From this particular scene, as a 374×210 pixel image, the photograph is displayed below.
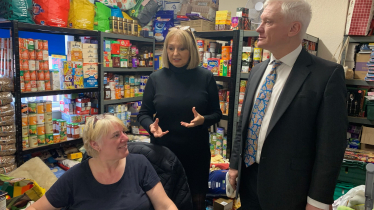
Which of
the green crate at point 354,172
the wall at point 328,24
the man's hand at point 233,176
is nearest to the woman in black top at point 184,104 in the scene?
the man's hand at point 233,176

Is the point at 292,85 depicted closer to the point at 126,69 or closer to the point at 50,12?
the point at 50,12

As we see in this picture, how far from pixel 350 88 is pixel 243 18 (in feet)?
4.72

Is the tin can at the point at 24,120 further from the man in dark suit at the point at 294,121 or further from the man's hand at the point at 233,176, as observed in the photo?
the man in dark suit at the point at 294,121

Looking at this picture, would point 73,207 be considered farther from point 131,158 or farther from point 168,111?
point 168,111

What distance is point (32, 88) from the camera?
3.03 meters

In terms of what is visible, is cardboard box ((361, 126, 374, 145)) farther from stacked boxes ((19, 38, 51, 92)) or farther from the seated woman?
stacked boxes ((19, 38, 51, 92))

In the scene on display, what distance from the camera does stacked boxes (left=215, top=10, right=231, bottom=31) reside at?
3.34m

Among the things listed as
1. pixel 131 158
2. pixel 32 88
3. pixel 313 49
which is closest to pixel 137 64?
pixel 32 88

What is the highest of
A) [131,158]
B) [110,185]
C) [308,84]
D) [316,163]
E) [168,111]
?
[308,84]

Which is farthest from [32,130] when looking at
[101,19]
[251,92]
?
[251,92]

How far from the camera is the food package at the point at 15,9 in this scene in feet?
9.04

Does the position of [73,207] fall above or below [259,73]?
below

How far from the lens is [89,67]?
3.60 m

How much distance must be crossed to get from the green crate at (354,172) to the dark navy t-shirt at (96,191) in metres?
2.24
